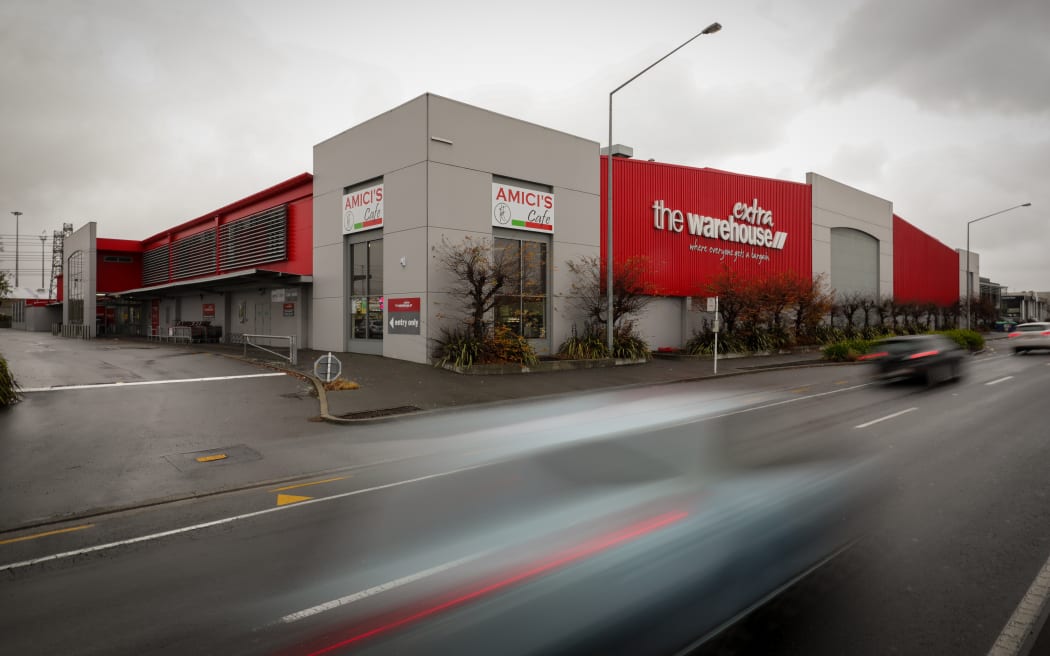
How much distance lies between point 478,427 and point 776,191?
28396mm

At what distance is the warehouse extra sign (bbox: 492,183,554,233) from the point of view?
66.4ft

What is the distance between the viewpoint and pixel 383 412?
11.1 metres

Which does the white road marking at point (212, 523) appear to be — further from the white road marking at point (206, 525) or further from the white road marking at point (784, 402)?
the white road marking at point (784, 402)

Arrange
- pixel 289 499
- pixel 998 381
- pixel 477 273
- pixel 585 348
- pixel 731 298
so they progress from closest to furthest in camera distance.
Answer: pixel 289 499
pixel 998 381
pixel 477 273
pixel 585 348
pixel 731 298

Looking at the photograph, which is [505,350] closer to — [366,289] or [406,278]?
[406,278]

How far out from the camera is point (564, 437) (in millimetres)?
8930

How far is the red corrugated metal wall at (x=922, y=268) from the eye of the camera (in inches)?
1721

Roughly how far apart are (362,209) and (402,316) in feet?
16.6

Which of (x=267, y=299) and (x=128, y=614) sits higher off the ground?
(x=267, y=299)

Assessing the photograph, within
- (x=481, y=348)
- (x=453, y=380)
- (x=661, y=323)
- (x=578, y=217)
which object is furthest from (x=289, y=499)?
(x=661, y=323)

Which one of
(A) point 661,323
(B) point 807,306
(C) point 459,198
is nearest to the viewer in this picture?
(C) point 459,198

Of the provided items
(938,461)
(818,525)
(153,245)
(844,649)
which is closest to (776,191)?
(938,461)

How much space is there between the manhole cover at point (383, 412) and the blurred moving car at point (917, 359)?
1217cm

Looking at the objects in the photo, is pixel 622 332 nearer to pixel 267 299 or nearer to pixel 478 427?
pixel 478 427
